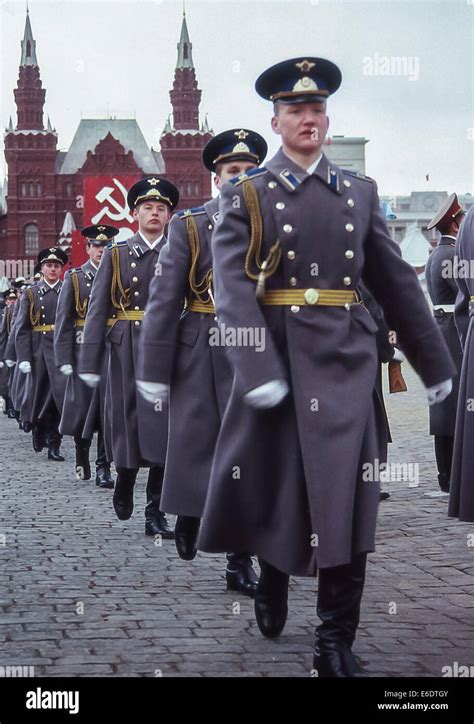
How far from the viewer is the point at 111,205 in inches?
715

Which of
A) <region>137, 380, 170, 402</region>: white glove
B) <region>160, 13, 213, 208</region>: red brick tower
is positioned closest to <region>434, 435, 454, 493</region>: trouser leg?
<region>137, 380, 170, 402</region>: white glove

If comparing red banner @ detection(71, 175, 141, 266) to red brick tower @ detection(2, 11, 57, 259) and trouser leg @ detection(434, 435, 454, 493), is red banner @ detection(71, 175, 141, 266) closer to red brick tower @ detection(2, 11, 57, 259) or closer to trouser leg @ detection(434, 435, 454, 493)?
trouser leg @ detection(434, 435, 454, 493)

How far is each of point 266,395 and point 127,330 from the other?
13.0 ft

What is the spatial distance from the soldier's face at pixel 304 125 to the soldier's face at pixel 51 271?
30.8ft

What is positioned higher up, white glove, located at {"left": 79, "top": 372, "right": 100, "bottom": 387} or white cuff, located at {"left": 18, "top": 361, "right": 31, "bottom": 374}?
white glove, located at {"left": 79, "top": 372, "right": 100, "bottom": 387}

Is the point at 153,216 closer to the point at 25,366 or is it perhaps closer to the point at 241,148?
the point at 241,148

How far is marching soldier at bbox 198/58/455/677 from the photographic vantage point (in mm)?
4469

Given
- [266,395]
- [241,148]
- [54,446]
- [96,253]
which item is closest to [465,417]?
[241,148]

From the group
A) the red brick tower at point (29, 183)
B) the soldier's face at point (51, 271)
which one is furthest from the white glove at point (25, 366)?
the red brick tower at point (29, 183)

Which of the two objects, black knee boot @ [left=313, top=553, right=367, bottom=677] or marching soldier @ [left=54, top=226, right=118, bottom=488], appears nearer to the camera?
black knee boot @ [left=313, top=553, right=367, bottom=677]

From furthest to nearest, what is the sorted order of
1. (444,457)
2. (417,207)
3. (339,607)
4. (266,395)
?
(417,207)
(444,457)
(339,607)
(266,395)

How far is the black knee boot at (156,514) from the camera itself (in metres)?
7.80

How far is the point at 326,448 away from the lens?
4473 millimetres

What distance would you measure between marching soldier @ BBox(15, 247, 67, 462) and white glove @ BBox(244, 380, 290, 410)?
9.12 m
